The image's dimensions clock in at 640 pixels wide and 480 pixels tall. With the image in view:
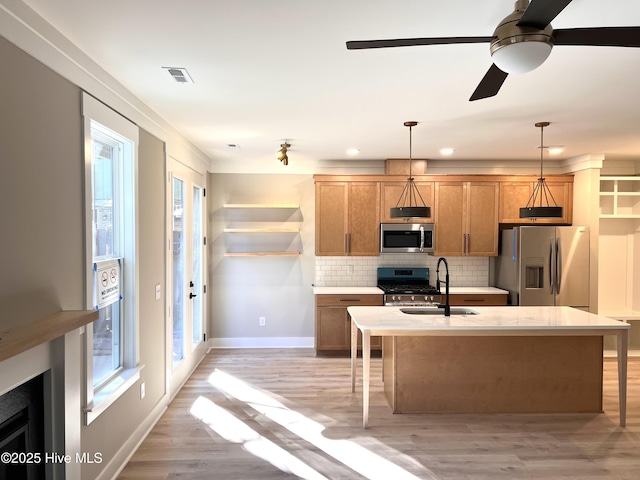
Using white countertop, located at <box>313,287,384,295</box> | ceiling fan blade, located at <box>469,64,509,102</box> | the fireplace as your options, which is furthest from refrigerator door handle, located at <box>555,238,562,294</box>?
the fireplace

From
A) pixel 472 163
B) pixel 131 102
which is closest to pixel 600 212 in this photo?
pixel 472 163

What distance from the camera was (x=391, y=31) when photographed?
197 cm

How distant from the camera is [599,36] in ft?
4.93

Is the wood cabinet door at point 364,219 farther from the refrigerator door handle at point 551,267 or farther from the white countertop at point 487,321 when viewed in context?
the refrigerator door handle at point 551,267

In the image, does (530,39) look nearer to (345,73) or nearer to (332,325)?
(345,73)

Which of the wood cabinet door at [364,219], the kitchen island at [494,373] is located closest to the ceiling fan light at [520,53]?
the kitchen island at [494,373]

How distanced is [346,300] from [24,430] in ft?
12.6

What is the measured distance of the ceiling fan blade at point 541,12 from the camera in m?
1.31

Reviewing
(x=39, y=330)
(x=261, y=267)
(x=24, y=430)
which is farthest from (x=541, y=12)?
(x=261, y=267)

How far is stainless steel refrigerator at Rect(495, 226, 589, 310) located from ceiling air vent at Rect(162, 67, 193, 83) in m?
4.10

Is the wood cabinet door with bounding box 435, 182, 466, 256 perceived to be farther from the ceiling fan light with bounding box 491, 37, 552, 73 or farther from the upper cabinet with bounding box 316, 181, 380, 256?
the ceiling fan light with bounding box 491, 37, 552, 73

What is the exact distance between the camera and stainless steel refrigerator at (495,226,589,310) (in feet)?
16.3

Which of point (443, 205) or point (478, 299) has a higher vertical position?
point (443, 205)

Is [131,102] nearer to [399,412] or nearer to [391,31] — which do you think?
[391,31]
